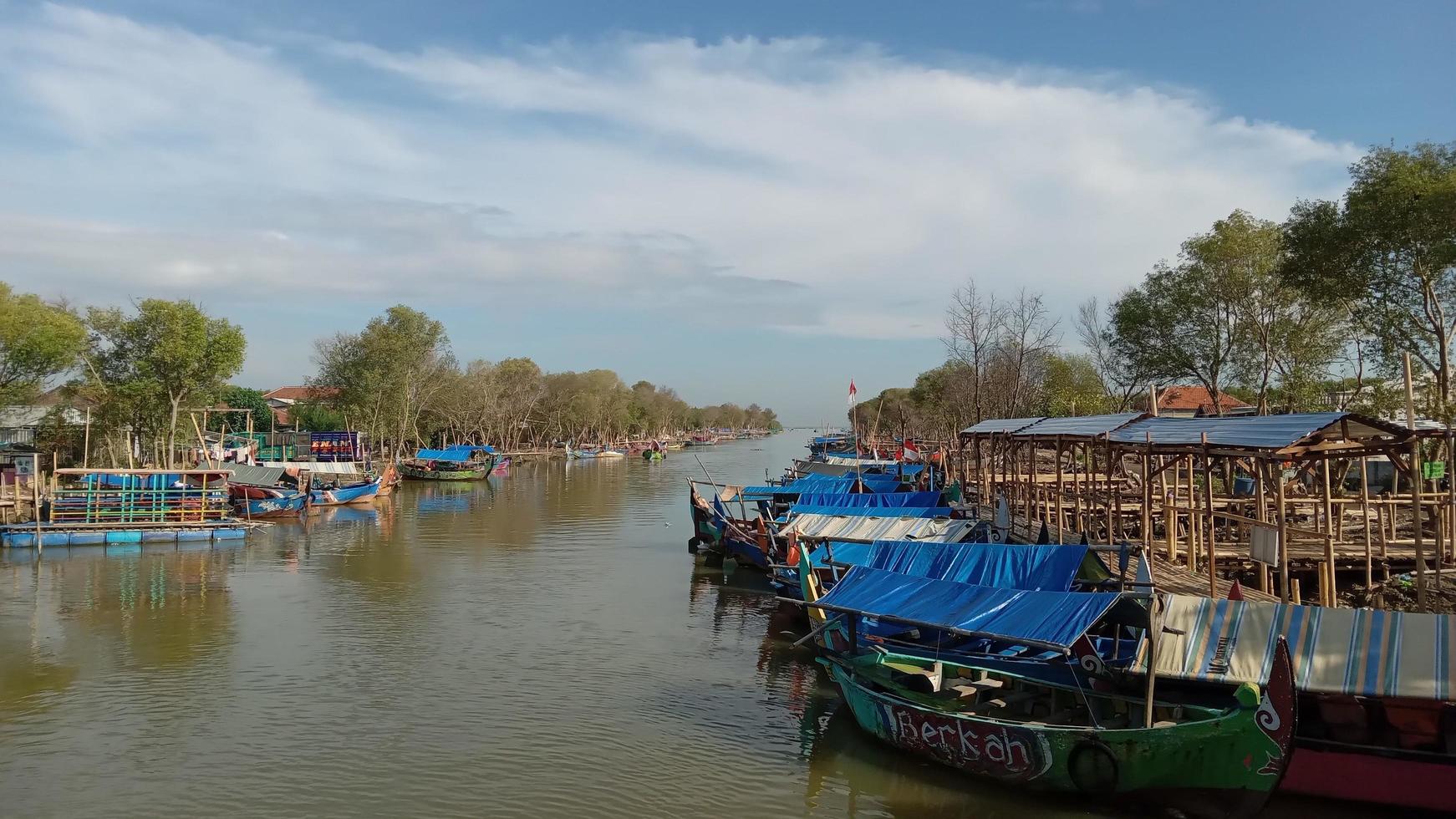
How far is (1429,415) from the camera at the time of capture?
19031 mm

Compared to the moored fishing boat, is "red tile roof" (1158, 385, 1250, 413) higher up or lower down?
higher up

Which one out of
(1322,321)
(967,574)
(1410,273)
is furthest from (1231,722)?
(1322,321)

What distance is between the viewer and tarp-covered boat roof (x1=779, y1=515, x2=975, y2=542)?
722 inches

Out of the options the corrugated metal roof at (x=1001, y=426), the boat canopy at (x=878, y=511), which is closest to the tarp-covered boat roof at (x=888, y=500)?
the boat canopy at (x=878, y=511)

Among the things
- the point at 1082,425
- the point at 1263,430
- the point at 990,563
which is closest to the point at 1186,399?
the point at 1082,425

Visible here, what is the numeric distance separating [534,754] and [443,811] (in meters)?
1.54

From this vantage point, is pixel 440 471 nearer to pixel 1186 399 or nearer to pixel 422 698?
pixel 422 698

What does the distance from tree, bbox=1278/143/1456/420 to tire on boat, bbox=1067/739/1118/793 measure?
1390cm

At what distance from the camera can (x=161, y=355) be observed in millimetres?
31047

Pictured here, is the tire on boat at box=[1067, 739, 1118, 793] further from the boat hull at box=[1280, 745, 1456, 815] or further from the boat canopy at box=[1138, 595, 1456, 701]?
the boat hull at box=[1280, 745, 1456, 815]

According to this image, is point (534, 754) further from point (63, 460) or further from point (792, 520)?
point (63, 460)

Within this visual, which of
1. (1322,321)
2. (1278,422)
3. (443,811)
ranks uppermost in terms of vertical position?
(1322,321)

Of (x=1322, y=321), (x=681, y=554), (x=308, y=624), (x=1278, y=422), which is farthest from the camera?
(x=1322, y=321)

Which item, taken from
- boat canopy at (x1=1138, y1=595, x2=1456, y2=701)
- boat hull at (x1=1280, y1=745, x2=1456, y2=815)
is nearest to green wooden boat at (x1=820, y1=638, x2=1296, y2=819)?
boat canopy at (x1=1138, y1=595, x2=1456, y2=701)
